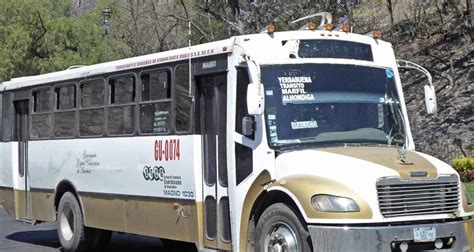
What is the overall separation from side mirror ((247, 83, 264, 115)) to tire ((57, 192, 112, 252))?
5.15m

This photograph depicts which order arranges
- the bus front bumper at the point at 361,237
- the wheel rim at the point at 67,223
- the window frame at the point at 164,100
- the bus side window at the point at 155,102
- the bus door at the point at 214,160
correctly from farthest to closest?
the wheel rim at the point at 67,223
the bus side window at the point at 155,102
the window frame at the point at 164,100
the bus door at the point at 214,160
the bus front bumper at the point at 361,237

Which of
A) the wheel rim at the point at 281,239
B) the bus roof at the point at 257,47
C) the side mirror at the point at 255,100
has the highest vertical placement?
the bus roof at the point at 257,47

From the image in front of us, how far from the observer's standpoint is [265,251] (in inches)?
312

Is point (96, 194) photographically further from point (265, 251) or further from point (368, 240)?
point (368, 240)

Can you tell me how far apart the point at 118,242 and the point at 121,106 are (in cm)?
410

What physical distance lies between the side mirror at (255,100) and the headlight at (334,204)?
1.18m

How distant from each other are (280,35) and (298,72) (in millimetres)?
553

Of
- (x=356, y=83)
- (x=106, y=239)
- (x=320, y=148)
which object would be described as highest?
(x=356, y=83)

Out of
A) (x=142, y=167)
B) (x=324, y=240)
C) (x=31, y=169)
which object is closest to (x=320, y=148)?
(x=324, y=240)

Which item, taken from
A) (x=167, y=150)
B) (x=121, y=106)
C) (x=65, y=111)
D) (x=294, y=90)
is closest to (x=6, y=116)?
(x=65, y=111)

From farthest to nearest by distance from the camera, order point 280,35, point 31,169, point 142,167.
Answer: point 31,169 < point 142,167 < point 280,35

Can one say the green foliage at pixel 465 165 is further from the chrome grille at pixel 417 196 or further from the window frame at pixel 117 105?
the chrome grille at pixel 417 196

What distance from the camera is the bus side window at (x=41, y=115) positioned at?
1283cm

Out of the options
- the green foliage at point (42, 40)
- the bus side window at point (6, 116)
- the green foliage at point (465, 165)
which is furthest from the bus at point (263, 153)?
the green foliage at point (42, 40)
